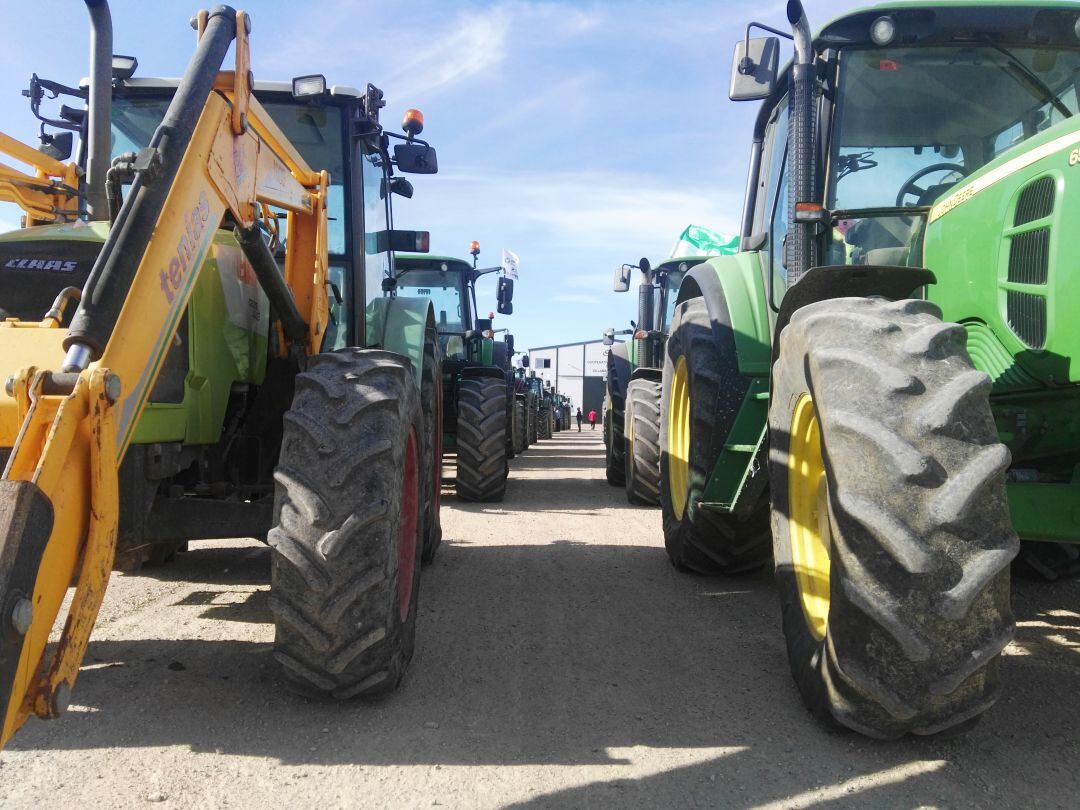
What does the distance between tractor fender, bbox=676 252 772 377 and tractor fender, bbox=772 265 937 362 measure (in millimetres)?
883

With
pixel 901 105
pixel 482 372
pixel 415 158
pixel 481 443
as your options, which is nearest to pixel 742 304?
pixel 901 105

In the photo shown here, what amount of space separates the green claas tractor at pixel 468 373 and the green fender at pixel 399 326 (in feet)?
4.55

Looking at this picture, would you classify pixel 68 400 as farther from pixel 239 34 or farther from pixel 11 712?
pixel 239 34

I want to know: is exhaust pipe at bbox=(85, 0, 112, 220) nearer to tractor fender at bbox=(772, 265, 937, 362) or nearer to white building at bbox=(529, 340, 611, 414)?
tractor fender at bbox=(772, 265, 937, 362)

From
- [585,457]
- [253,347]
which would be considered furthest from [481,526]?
[585,457]

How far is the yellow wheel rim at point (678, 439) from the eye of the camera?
485 cm

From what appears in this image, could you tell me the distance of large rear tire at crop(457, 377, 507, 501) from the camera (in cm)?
815

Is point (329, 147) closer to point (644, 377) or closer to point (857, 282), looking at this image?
point (857, 282)

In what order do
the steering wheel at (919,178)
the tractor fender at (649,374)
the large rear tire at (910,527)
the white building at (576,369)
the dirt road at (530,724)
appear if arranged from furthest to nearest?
1. the white building at (576,369)
2. the tractor fender at (649,374)
3. the steering wheel at (919,178)
4. the dirt road at (530,724)
5. the large rear tire at (910,527)

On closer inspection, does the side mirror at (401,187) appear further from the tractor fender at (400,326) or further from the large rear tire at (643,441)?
the large rear tire at (643,441)

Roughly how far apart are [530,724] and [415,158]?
A: 10.5ft

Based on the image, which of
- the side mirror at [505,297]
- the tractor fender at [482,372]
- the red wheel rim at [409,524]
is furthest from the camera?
the side mirror at [505,297]

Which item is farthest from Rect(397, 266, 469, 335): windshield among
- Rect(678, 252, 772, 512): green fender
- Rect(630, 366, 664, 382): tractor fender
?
Rect(678, 252, 772, 512): green fender

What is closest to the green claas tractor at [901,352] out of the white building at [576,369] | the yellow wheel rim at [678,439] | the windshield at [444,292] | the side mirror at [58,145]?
the yellow wheel rim at [678,439]
